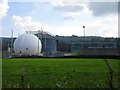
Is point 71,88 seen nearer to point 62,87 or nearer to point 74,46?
point 62,87

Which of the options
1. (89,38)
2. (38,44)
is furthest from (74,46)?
(38,44)

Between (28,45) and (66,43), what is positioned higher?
(66,43)

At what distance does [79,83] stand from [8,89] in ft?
10.1

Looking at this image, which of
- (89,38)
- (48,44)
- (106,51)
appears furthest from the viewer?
(89,38)

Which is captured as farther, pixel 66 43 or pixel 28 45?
pixel 66 43

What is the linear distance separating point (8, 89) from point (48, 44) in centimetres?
10960

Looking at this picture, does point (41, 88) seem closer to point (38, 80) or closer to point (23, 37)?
point (38, 80)

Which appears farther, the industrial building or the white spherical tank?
the industrial building

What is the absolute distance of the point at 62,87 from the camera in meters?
11.9

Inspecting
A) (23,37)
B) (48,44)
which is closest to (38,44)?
(23,37)

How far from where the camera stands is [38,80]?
1399 centimetres

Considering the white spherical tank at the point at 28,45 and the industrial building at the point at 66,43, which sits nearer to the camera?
the white spherical tank at the point at 28,45

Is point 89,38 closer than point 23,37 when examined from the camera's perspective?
No

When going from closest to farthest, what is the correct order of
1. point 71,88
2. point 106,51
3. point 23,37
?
point 71,88, point 106,51, point 23,37
